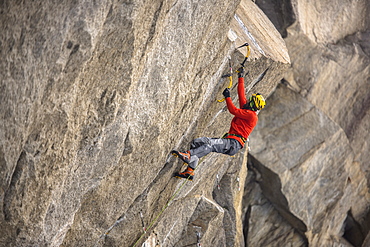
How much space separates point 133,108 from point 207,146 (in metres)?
2.34

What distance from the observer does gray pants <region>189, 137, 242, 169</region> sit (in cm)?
878

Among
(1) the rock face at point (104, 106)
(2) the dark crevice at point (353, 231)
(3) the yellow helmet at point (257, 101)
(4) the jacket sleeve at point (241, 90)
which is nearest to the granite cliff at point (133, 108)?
(1) the rock face at point (104, 106)

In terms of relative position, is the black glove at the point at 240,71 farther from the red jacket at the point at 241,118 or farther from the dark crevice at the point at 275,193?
the dark crevice at the point at 275,193

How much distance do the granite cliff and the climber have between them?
1.27 feet

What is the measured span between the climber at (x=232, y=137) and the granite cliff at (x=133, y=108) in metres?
0.39

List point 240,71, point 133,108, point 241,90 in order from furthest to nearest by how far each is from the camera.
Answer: point 240,71 < point 241,90 < point 133,108

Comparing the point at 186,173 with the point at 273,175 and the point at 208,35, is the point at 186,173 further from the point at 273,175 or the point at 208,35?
the point at 273,175

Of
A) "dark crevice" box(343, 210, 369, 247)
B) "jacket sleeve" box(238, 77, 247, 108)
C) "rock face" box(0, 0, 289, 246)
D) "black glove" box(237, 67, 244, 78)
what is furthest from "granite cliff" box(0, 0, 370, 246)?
"dark crevice" box(343, 210, 369, 247)

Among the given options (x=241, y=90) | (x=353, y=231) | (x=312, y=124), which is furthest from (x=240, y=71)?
(x=353, y=231)

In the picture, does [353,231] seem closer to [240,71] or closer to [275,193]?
[275,193]

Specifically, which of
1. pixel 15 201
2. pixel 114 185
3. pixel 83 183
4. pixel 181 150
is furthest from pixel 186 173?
pixel 15 201

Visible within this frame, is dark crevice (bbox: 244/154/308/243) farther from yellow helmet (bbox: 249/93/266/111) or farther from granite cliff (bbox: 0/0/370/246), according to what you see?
yellow helmet (bbox: 249/93/266/111)

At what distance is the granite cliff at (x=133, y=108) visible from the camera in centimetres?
518

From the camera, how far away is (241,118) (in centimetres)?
906
